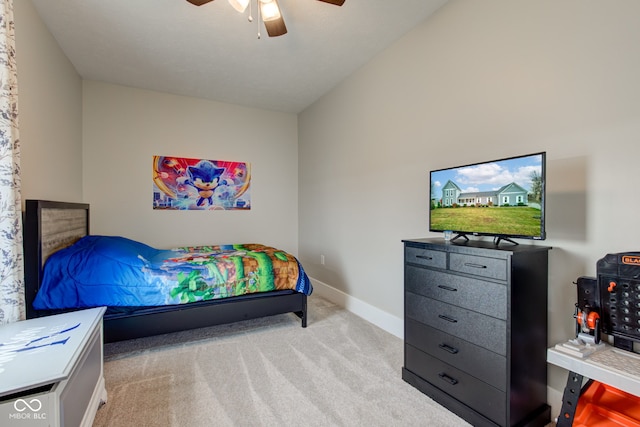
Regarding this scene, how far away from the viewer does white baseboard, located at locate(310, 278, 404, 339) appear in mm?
2637

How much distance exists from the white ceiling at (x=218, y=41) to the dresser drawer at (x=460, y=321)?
85.1 inches

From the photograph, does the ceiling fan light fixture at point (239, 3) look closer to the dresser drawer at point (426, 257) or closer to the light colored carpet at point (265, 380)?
the dresser drawer at point (426, 257)

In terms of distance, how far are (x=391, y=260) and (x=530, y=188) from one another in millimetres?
1424

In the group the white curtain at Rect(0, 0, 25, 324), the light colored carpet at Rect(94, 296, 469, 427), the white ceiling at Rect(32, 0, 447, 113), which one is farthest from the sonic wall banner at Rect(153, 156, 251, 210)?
the white curtain at Rect(0, 0, 25, 324)

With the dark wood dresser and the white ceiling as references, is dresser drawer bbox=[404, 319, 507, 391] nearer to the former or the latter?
the dark wood dresser

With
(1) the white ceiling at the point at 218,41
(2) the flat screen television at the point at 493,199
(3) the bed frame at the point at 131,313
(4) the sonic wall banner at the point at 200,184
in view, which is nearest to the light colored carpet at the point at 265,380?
(3) the bed frame at the point at 131,313

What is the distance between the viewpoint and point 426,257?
5.96 feet

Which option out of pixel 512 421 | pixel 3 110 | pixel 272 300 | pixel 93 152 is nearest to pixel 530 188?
pixel 512 421

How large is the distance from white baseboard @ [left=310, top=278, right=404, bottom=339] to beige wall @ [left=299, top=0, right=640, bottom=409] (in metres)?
0.07

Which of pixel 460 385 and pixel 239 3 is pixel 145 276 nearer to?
pixel 239 3

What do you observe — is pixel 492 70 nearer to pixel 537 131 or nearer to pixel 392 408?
pixel 537 131

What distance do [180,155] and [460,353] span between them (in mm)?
3753

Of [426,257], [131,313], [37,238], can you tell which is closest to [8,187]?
[37,238]

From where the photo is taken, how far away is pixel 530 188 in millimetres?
1478
